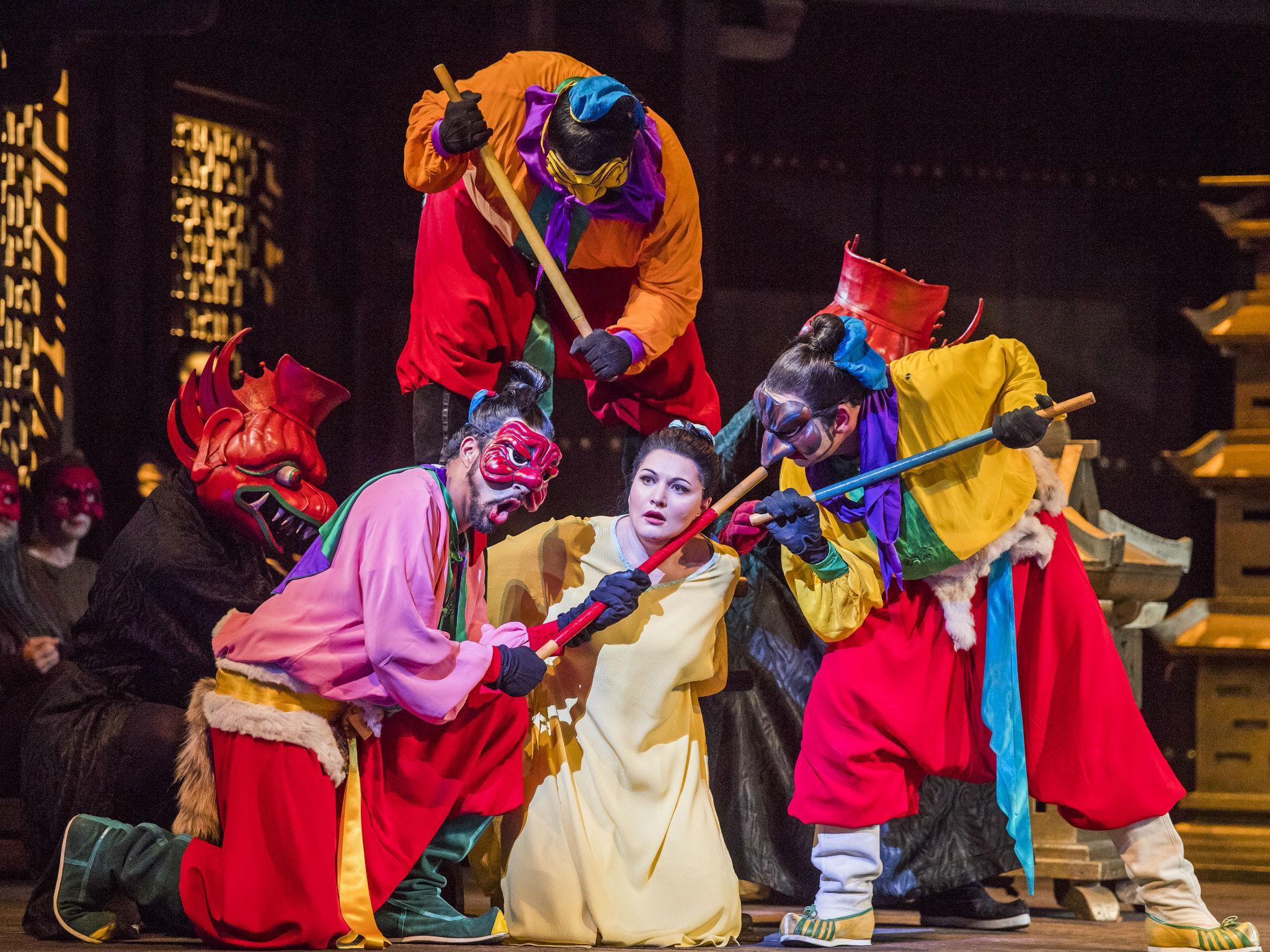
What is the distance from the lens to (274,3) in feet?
19.9

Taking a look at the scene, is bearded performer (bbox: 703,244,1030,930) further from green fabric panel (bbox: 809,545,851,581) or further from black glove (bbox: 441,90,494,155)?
black glove (bbox: 441,90,494,155)

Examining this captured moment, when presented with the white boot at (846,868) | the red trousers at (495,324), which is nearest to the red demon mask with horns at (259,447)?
the red trousers at (495,324)

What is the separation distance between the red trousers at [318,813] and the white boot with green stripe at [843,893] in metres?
0.62

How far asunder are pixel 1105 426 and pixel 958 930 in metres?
2.75

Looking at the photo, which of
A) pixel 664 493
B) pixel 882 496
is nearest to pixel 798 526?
pixel 882 496

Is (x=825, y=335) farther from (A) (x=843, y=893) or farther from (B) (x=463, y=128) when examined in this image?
(A) (x=843, y=893)

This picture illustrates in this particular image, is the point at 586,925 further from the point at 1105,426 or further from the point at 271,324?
the point at 1105,426

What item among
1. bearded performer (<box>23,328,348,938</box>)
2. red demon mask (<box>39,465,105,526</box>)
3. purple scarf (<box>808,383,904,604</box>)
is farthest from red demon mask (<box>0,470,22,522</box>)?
purple scarf (<box>808,383,904,604</box>)

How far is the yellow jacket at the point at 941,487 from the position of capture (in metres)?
3.66

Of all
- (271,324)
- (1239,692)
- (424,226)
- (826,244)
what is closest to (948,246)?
(826,244)

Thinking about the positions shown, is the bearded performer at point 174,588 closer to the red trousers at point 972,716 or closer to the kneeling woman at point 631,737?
the kneeling woman at point 631,737

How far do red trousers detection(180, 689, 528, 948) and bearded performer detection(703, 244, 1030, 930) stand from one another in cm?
77

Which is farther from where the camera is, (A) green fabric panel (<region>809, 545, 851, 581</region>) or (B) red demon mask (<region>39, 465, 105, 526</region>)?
(B) red demon mask (<region>39, 465, 105, 526</region>)

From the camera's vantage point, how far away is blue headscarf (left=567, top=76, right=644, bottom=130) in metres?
3.68
